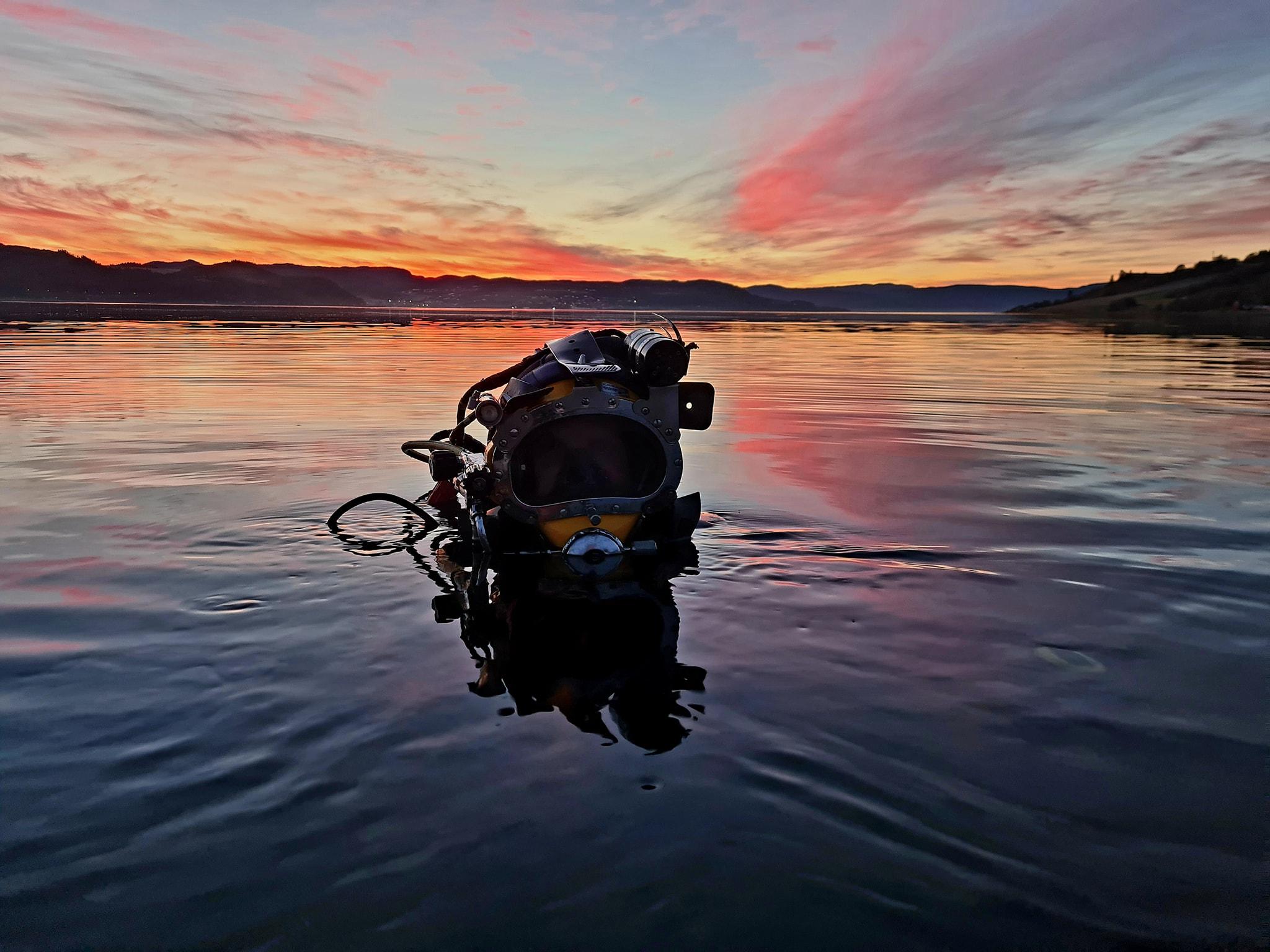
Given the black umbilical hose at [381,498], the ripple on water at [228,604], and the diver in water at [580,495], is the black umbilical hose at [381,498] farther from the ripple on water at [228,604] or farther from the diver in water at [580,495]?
the ripple on water at [228,604]

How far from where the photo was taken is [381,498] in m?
7.42

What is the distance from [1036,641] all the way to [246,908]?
→ 13.4 feet

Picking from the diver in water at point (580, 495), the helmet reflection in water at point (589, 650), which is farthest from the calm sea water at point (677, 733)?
the diver in water at point (580, 495)

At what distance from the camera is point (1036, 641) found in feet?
15.4

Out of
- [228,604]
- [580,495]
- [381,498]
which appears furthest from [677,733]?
[381,498]

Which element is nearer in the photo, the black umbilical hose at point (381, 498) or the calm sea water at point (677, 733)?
the calm sea water at point (677, 733)

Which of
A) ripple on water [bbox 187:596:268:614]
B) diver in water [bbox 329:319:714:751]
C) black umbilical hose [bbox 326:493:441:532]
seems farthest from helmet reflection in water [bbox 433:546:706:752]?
black umbilical hose [bbox 326:493:441:532]

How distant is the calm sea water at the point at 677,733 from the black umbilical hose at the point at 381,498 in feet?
0.44

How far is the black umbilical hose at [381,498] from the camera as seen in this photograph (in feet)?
23.2

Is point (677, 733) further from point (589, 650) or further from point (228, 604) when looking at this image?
point (228, 604)

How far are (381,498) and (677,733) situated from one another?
181 inches

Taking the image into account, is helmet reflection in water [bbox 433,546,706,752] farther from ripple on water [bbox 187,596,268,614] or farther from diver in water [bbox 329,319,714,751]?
ripple on water [bbox 187,596,268,614]

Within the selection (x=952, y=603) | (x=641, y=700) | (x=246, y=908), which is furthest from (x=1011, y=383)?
(x=246, y=908)

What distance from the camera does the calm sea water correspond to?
8.23 feet
